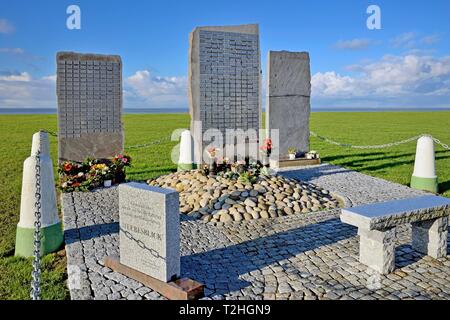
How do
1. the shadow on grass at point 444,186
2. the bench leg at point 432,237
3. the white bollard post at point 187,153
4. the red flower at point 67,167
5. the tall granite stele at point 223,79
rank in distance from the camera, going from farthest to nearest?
the white bollard post at point 187,153 < the tall granite stele at point 223,79 < the shadow on grass at point 444,186 < the red flower at point 67,167 < the bench leg at point 432,237

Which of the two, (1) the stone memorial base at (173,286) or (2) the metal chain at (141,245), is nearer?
(1) the stone memorial base at (173,286)

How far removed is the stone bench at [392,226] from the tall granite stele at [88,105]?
25.8 feet

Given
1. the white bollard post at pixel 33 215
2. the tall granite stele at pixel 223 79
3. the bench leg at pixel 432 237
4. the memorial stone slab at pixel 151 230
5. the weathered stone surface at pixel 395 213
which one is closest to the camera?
the memorial stone slab at pixel 151 230

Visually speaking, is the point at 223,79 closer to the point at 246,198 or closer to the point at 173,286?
the point at 246,198

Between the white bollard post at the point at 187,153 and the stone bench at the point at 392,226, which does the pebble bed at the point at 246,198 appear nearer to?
the white bollard post at the point at 187,153

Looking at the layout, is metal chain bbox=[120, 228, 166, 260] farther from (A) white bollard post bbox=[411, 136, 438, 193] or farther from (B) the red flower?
(A) white bollard post bbox=[411, 136, 438, 193]

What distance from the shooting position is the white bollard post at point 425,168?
34.3ft

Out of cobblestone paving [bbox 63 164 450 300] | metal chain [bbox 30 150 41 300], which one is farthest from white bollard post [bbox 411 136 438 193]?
metal chain [bbox 30 150 41 300]

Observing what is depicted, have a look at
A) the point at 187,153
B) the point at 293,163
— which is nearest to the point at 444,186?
the point at 293,163

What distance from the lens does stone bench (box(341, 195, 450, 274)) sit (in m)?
5.16

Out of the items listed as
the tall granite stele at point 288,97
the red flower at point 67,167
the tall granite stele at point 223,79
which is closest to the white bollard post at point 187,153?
the tall granite stele at point 223,79
